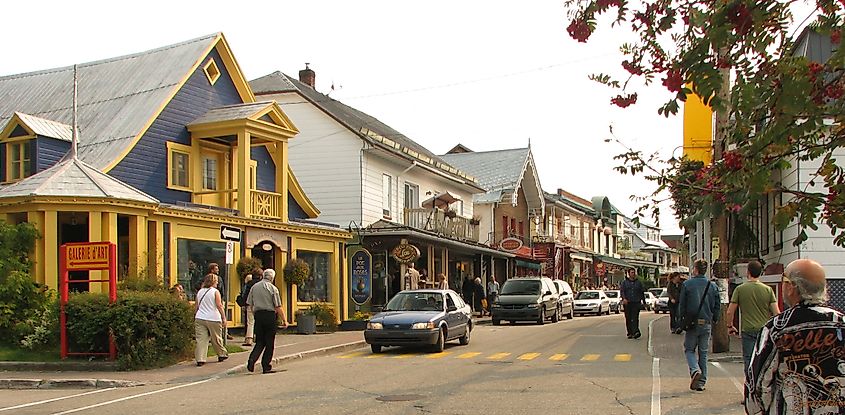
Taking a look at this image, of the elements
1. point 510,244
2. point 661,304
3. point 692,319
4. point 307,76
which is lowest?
point 661,304

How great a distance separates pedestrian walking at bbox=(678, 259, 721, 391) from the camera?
39.7ft

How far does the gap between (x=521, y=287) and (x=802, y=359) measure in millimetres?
27757

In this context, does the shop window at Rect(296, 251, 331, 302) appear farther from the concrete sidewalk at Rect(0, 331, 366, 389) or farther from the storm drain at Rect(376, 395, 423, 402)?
the storm drain at Rect(376, 395, 423, 402)

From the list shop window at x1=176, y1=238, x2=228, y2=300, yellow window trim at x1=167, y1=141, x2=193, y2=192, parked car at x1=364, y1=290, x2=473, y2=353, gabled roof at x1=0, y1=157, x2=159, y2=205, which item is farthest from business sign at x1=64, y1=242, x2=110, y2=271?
yellow window trim at x1=167, y1=141, x2=193, y2=192

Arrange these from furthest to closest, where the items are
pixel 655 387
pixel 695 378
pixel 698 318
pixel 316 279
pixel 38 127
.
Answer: pixel 316 279, pixel 38 127, pixel 655 387, pixel 698 318, pixel 695 378

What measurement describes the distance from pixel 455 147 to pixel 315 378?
49.3 m

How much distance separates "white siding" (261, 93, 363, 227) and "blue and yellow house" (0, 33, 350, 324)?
10.1 ft

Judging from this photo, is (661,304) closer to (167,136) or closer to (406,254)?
(406,254)

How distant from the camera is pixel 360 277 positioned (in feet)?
96.6

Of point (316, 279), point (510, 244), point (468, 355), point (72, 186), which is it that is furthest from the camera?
point (510, 244)

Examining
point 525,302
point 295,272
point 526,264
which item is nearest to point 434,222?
point 525,302

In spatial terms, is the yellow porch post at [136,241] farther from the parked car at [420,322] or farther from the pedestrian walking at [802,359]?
the pedestrian walking at [802,359]

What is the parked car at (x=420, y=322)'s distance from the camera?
18953 millimetres

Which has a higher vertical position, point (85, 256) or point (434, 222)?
point (434, 222)
